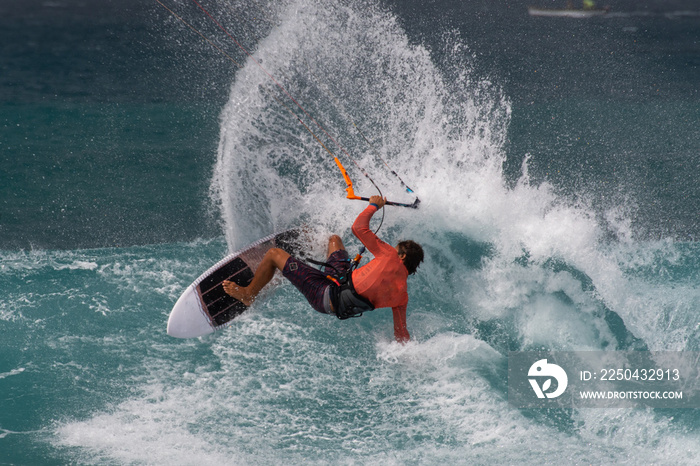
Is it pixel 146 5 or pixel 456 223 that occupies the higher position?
pixel 146 5

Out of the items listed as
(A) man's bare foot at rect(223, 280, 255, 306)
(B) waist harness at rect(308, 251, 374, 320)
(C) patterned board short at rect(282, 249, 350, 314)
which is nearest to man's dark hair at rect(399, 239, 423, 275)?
(B) waist harness at rect(308, 251, 374, 320)

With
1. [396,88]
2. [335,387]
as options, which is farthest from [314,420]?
[396,88]

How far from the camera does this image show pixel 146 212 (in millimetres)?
5879

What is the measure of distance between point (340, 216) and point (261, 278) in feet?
3.49

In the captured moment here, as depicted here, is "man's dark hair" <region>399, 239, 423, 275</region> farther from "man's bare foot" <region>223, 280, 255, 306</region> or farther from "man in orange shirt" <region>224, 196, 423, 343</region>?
"man's bare foot" <region>223, 280, 255, 306</region>

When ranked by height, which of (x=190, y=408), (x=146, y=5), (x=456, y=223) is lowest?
(x=190, y=408)

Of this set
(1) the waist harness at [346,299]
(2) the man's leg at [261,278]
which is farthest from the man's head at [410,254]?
(2) the man's leg at [261,278]

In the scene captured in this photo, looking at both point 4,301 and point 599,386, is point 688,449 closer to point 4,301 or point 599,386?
point 599,386

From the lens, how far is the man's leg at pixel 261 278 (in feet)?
14.6

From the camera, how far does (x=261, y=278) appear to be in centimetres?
456

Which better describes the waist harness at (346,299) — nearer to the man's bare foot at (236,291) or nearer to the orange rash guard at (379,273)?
the orange rash guard at (379,273)

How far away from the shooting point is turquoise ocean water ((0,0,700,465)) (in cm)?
421

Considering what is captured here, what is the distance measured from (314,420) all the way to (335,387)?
0.31m

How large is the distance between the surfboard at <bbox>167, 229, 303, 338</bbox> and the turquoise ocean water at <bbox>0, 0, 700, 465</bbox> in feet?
0.51
